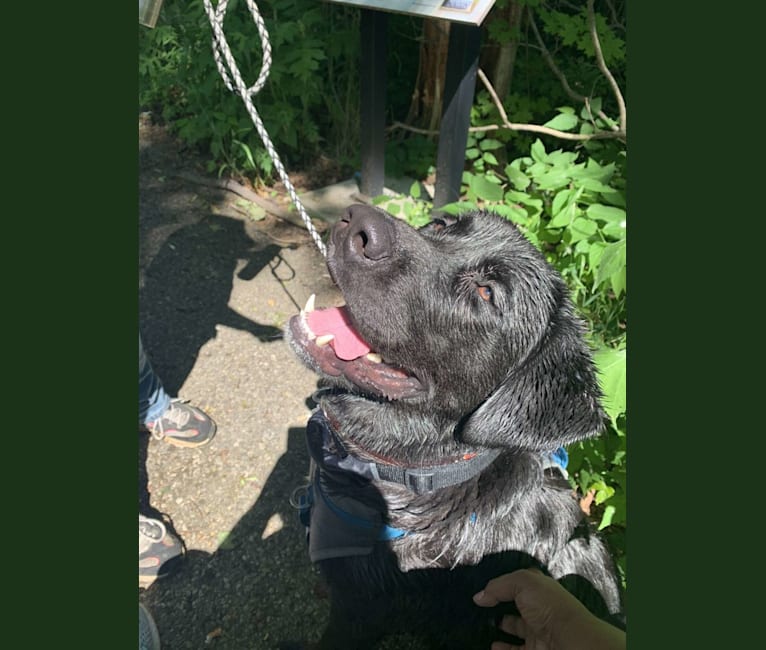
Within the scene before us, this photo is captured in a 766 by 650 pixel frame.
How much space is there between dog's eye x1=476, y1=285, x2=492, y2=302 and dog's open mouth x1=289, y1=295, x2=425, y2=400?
42 cm

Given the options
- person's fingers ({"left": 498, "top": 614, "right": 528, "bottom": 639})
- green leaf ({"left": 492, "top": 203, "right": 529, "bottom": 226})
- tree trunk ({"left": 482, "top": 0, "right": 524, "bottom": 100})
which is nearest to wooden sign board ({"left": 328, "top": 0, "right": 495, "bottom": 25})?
green leaf ({"left": 492, "top": 203, "right": 529, "bottom": 226})

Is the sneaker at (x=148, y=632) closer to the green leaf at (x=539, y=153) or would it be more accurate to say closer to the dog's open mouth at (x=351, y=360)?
the dog's open mouth at (x=351, y=360)

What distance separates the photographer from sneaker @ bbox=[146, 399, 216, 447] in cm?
382

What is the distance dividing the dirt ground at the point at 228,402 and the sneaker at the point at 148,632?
0.09 metres

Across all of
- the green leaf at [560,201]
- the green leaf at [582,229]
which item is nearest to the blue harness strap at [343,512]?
the green leaf at [582,229]

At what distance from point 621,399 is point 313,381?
7.77 feet

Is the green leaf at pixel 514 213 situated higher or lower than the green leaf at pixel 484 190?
lower

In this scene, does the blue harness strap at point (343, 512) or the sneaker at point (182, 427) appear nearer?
the blue harness strap at point (343, 512)

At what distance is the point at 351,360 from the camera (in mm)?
2324

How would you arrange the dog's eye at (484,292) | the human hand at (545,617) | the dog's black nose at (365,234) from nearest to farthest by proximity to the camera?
the human hand at (545,617), the dog's black nose at (365,234), the dog's eye at (484,292)

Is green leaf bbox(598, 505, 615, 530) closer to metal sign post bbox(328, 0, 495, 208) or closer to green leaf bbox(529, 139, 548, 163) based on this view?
green leaf bbox(529, 139, 548, 163)

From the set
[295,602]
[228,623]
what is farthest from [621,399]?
[228,623]

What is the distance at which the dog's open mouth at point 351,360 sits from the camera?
2283 mm

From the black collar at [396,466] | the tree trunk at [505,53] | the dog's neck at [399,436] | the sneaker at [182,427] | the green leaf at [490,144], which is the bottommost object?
the sneaker at [182,427]
